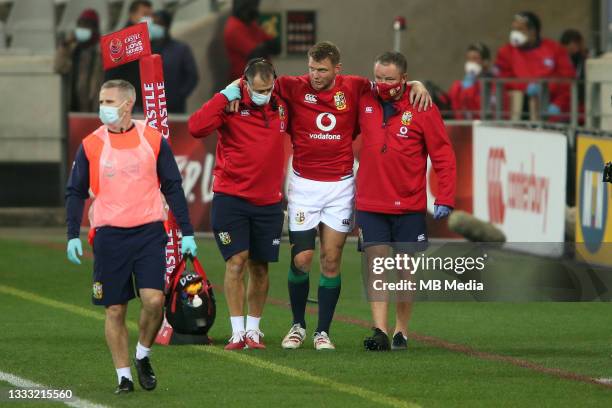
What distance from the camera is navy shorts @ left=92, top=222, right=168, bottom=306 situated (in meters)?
9.97

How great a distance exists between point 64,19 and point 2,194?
16.0 ft

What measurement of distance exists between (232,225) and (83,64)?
11630 millimetres

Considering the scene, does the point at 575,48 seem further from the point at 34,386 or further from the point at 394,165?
the point at 34,386

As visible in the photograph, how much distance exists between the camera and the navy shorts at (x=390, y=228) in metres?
12.2

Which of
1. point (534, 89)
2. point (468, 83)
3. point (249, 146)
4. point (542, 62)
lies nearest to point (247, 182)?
point (249, 146)

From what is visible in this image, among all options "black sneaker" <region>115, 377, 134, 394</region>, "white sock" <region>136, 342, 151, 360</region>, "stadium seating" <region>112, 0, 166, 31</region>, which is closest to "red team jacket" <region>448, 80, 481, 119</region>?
"stadium seating" <region>112, 0, 166, 31</region>

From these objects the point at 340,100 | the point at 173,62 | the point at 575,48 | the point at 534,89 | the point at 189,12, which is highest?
the point at 189,12

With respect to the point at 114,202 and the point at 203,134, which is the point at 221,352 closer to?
the point at 203,134

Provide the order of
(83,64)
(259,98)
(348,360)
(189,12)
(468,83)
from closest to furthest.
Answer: (348,360)
(259,98)
(468,83)
(83,64)
(189,12)

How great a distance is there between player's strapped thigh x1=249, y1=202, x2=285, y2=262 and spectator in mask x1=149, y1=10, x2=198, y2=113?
9.63m

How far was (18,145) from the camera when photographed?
2348cm

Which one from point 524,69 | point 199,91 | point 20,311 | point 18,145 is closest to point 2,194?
point 18,145

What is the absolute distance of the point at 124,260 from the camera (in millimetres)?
9984

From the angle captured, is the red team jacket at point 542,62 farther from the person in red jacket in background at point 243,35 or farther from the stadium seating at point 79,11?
the stadium seating at point 79,11
